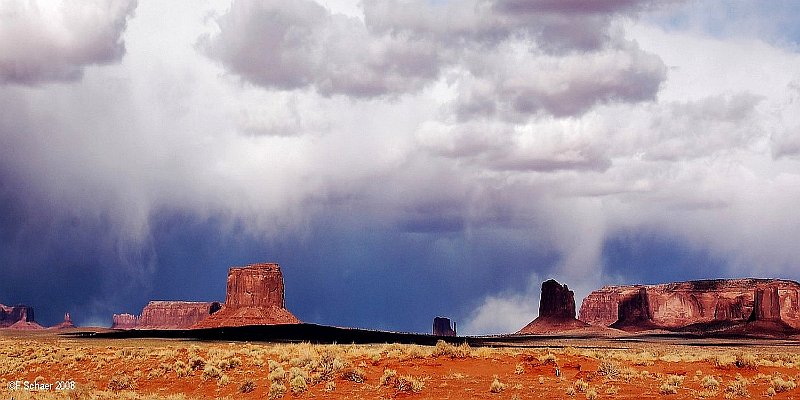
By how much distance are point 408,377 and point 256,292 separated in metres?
132

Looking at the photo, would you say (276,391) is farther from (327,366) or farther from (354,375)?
(327,366)

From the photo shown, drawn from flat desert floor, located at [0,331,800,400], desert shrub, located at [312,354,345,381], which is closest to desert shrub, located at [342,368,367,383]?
flat desert floor, located at [0,331,800,400]

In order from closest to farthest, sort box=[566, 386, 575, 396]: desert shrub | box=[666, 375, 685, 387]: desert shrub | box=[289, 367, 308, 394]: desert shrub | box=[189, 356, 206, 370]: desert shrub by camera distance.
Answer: box=[566, 386, 575, 396]: desert shrub, box=[666, 375, 685, 387]: desert shrub, box=[289, 367, 308, 394]: desert shrub, box=[189, 356, 206, 370]: desert shrub

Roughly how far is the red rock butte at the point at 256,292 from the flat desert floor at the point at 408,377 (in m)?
112

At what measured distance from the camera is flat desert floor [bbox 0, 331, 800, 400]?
34.0 metres

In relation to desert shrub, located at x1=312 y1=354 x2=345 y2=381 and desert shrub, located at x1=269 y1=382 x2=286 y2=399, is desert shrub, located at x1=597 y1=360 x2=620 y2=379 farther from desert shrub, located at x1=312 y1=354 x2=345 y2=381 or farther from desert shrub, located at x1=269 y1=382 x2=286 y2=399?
desert shrub, located at x1=269 y1=382 x2=286 y2=399

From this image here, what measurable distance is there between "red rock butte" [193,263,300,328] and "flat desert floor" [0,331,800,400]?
112 metres

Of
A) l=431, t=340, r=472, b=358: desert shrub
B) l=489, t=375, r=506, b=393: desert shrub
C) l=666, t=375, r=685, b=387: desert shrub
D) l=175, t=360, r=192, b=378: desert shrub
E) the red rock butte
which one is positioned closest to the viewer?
l=489, t=375, r=506, b=393: desert shrub

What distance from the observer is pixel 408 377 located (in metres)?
35.7

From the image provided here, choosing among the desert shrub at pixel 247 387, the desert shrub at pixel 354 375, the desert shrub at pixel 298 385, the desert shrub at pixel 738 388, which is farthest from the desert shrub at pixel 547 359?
the desert shrub at pixel 247 387

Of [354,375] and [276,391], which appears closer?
[276,391]

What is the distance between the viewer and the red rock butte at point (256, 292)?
160 m

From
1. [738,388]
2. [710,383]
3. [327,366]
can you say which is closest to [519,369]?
[710,383]

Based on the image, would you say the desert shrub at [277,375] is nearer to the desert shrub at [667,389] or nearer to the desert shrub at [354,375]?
the desert shrub at [354,375]
